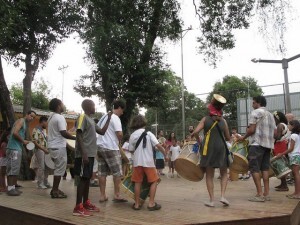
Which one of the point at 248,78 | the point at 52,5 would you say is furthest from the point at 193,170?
the point at 248,78

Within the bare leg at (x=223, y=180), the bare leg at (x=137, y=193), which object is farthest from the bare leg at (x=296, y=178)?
the bare leg at (x=137, y=193)

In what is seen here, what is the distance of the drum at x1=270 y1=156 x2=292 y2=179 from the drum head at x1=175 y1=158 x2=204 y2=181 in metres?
1.94

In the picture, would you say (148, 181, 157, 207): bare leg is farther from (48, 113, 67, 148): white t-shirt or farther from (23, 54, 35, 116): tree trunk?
(23, 54, 35, 116): tree trunk

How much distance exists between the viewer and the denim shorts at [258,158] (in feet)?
21.6

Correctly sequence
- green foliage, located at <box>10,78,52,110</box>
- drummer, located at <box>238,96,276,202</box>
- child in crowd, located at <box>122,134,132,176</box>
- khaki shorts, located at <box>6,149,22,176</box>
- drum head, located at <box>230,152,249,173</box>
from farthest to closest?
green foliage, located at <box>10,78,52,110</box>, child in crowd, located at <box>122,134,132,176</box>, khaki shorts, located at <box>6,149,22,176</box>, drum head, located at <box>230,152,249,173</box>, drummer, located at <box>238,96,276,202</box>

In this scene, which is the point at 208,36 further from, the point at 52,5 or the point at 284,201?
the point at 284,201

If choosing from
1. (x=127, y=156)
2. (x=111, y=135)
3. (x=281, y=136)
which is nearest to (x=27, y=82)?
(x=127, y=156)

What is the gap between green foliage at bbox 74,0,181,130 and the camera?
11.8 m

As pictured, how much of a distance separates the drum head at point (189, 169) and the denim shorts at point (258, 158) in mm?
931

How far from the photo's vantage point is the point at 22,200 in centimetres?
684

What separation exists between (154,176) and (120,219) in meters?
1.03

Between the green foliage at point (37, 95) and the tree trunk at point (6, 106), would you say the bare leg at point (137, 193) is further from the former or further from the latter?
the green foliage at point (37, 95)

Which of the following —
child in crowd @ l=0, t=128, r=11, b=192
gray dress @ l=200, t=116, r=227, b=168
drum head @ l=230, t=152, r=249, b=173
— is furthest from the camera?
child in crowd @ l=0, t=128, r=11, b=192

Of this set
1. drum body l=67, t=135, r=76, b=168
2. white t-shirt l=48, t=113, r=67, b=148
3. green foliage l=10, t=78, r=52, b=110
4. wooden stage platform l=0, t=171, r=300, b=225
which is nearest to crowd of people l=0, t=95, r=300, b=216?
white t-shirt l=48, t=113, r=67, b=148
